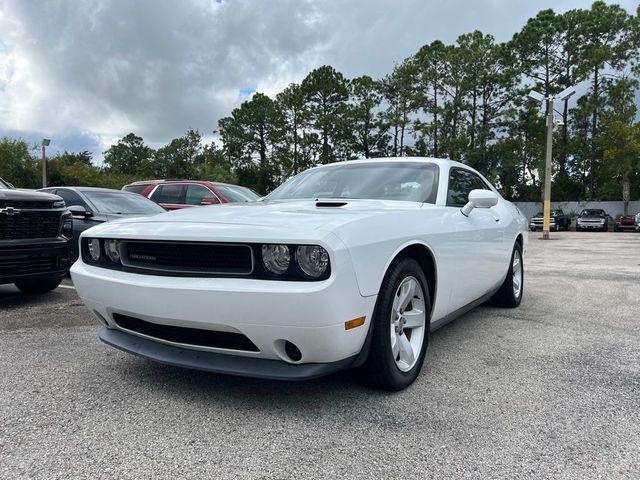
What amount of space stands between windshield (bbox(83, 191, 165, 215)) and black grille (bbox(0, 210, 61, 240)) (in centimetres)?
176

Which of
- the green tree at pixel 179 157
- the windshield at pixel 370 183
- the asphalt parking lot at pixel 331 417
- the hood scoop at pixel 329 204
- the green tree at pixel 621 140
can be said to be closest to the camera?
the asphalt parking lot at pixel 331 417

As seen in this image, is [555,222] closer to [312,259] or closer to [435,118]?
[435,118]

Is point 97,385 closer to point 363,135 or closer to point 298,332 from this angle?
point 298,332

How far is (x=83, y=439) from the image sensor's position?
2.12m

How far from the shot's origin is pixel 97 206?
6.87m

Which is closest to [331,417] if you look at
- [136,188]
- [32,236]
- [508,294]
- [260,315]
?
[260,315]

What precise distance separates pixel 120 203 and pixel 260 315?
19.0 feet

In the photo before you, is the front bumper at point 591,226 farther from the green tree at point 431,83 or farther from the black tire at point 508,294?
the black tire at point 508,294

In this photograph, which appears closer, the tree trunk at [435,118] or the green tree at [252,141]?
the tree trunk at [435,118]

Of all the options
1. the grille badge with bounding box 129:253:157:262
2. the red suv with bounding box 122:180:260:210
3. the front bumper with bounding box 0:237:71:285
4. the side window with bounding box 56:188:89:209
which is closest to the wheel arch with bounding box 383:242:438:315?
the grille badge with bounding box 129:253:157:262

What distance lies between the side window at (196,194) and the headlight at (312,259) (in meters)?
8.22

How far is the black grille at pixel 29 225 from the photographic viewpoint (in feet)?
15.0

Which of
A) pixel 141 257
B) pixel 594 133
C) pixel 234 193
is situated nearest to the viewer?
pixel 141 257

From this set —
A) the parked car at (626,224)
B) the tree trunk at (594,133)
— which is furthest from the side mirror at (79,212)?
the tree trunk at (594,133)
